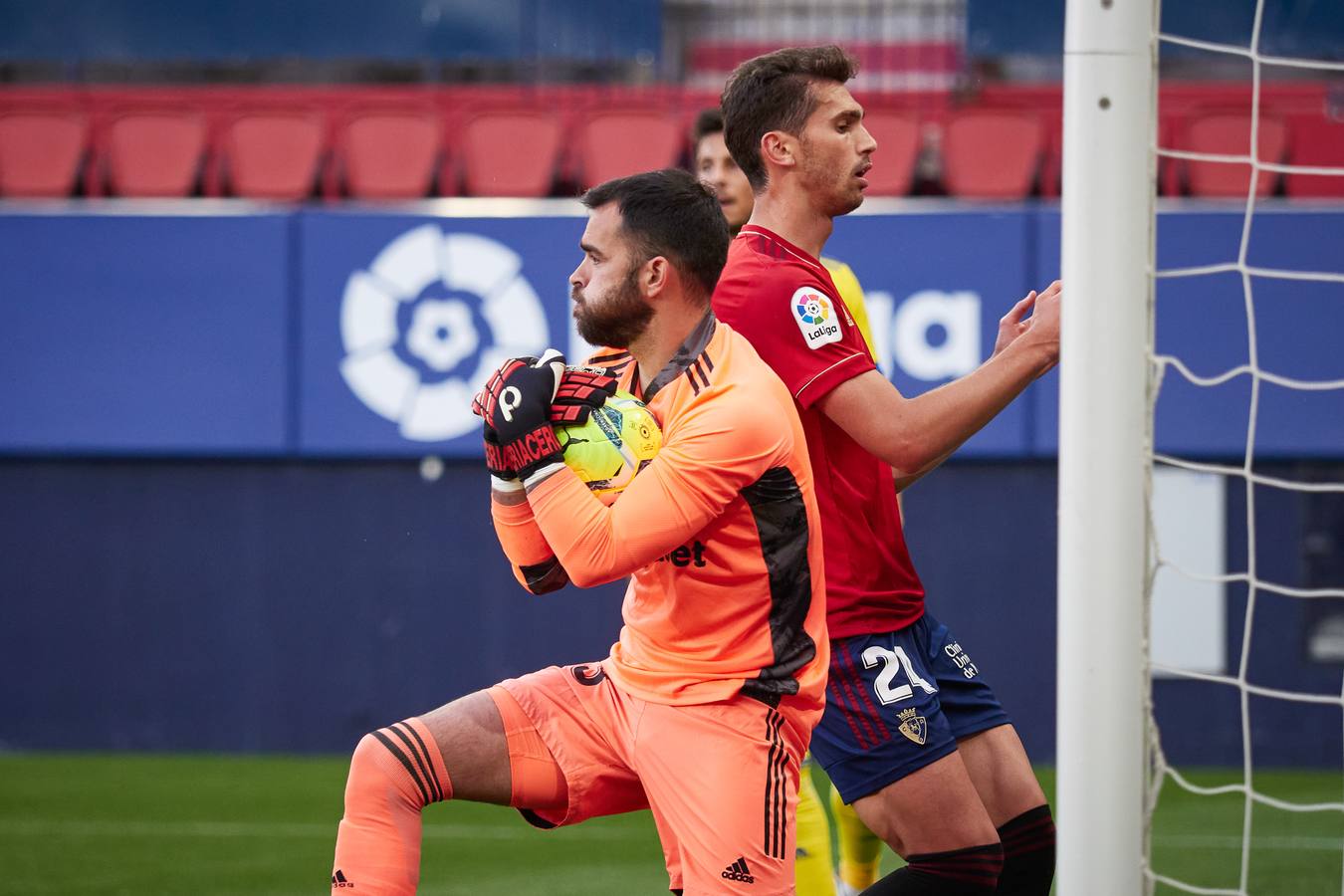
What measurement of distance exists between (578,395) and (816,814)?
1564 millimetres

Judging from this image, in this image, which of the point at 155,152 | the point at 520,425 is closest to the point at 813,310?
the point at 520,425

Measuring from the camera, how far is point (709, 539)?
2.68 m

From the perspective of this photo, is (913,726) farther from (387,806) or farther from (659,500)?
(387,806)

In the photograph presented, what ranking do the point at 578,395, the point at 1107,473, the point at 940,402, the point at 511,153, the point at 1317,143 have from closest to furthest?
1. the point at 1107,473
2. the point at 578,395
3. the point at 940,402
4. the point at 1317,143
5. the point at 511,153

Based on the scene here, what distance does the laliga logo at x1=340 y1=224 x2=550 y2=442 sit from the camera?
7.50 m

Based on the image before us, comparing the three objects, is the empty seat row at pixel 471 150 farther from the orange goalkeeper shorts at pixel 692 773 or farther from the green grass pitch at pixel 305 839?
the orange goalkeeper shorts at pixel 692 773

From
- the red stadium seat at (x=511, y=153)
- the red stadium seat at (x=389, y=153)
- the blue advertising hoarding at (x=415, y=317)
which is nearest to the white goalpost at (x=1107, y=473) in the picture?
the blue advertising hoarding at (x=415, y=317)

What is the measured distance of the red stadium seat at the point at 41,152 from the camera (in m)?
8.98

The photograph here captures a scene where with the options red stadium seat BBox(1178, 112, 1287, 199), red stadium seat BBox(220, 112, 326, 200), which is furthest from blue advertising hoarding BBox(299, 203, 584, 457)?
red stadium seat BBox(1178, 112, 1287, 199)

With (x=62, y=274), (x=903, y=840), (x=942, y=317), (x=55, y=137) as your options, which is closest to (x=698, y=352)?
(x=903, y=840)

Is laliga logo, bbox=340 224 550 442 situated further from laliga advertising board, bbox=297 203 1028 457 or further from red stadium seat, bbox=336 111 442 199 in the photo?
red stadium seat, bbox=336 111 442 199

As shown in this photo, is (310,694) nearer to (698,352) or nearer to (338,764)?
(338,764)

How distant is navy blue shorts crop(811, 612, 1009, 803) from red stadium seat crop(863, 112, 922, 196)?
584cm

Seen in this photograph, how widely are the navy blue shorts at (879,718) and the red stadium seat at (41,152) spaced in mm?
7254
